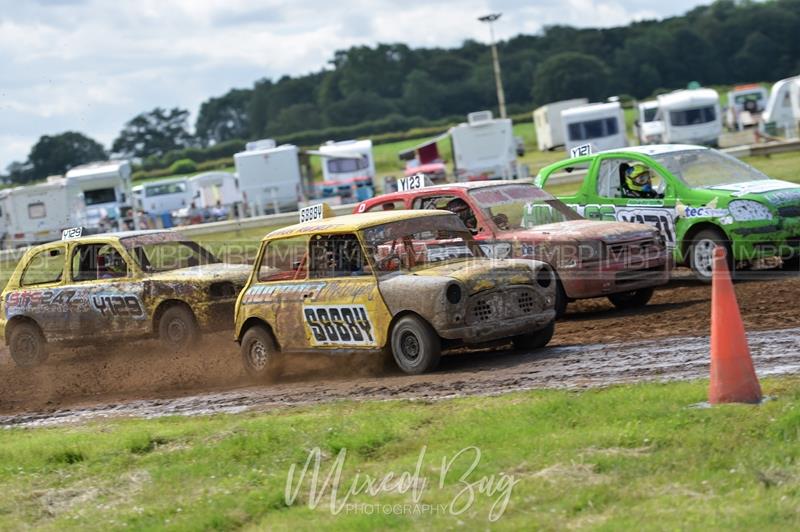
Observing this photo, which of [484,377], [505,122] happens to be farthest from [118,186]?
[484,377]

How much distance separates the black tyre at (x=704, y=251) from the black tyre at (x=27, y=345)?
786 centimetres

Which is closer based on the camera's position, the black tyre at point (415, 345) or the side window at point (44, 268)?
the black tyre at point (415, 345)

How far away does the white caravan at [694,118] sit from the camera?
5338cm

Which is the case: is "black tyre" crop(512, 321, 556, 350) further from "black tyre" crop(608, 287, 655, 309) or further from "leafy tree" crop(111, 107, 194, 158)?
"leafy tree" crop(111, 107, 194, 158)

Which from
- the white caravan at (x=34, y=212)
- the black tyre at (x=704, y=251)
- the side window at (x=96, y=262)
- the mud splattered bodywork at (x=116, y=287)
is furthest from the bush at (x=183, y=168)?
the black tyre at (x=704, y=251)

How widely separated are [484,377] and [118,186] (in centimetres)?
4160

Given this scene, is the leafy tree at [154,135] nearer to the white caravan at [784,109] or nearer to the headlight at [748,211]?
the white caravan at [784,109]

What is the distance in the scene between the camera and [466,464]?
22.6ft

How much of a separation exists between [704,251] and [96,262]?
7.26m

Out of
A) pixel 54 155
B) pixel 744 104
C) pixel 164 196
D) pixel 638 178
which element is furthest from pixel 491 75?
pixel 638 178

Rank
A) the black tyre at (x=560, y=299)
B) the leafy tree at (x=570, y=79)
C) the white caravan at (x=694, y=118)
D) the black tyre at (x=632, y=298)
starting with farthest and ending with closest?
the leafy tree at (x=570, y=79) → the white caravan at (x=694, y=118) → the black tyre at (x=632, y=298) → the black tyre at (x=560, y=299)

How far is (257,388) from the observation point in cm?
1122

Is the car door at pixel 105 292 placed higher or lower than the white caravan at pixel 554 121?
lower

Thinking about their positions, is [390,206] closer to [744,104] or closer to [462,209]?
[462,209]
